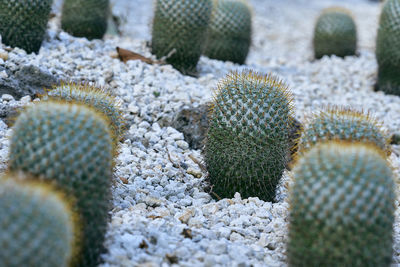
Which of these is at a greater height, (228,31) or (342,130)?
(228,31)

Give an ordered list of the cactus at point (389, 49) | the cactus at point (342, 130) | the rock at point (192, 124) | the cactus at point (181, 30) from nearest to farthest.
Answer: the cactus at point (342, 130) → the rock at point (192, 124) → the cactus at point (181, 30) → the cactus at point (389, 49)

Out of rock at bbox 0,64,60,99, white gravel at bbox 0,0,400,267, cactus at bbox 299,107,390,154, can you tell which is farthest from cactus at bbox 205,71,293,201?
rock at bbox 0,64,60,99

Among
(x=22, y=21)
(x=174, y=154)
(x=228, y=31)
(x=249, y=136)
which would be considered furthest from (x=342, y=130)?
(x=228, y=31)

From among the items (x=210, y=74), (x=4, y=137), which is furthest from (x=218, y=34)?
(x=4, y=137)

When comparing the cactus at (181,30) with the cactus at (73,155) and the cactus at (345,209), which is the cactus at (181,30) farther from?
the cactus at (345,209)

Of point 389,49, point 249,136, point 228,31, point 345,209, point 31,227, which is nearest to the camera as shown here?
point 31,227

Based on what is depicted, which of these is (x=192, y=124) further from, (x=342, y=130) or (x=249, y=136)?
(x=342, y=130)

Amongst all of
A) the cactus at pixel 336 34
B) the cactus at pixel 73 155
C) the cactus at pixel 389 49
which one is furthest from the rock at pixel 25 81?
the cactus at pixel 336 34
